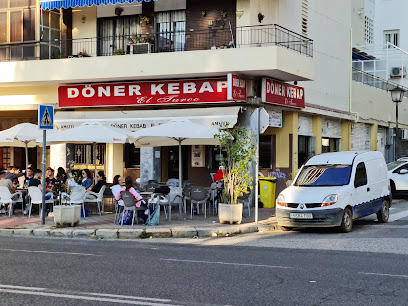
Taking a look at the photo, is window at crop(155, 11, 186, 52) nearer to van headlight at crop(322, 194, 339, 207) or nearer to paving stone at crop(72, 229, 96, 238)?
paving stone at crop(72, 229, 96, 238)

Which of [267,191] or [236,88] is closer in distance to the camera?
[236,88]

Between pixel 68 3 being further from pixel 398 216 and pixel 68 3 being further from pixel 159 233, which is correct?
pixel 398 216

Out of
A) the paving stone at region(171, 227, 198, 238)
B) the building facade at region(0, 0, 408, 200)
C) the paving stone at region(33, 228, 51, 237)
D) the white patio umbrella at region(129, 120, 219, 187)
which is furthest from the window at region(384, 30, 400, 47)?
the paving stone at region(33, 228, 51, 237)

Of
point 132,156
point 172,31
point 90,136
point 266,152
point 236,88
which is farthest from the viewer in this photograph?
point 132,156

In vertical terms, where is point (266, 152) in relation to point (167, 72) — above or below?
below

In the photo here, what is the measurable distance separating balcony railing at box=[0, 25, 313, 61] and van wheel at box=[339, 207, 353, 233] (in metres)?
7.82

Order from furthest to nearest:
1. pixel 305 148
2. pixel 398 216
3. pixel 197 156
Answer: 1. pixel 305 148
2. pixel 197 156
3. pixel 398 216

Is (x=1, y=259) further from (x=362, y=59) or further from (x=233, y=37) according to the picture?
(x=362, y=59)

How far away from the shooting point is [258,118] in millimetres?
16062

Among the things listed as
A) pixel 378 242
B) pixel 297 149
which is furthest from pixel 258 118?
pixel 297 149

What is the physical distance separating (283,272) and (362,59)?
29230 millimetres

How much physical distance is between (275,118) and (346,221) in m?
8.87

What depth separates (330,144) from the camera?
29125 mm

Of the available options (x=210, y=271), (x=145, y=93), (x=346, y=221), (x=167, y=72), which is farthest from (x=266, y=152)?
(x=210, y=271)
